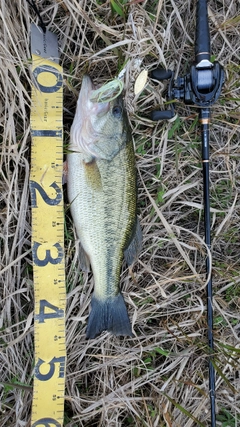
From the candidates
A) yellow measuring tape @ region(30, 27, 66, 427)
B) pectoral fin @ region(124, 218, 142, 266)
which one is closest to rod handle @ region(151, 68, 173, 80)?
yellow measuring tape @ region(30, 27, 66, 427)

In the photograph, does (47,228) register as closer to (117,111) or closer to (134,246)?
(134,246)

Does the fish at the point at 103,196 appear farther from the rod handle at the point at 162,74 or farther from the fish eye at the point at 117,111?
the rod handle at the point at 162,74

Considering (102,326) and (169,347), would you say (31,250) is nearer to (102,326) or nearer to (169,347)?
(102,326)

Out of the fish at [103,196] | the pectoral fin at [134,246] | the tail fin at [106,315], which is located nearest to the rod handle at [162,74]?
the fish at [103,196]

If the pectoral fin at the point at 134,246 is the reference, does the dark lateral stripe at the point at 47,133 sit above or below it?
above

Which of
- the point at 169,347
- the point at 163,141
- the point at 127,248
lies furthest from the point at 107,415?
the point at 163,141

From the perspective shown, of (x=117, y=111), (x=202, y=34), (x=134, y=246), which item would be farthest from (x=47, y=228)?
(x=202, y=34)

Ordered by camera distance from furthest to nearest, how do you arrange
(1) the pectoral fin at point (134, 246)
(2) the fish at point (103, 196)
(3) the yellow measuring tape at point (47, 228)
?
(1) the pectoral fin at point (134, 246) < (3) the yellow measuring tape at point (47, 228) < (2) the fish at point (103, 196)
